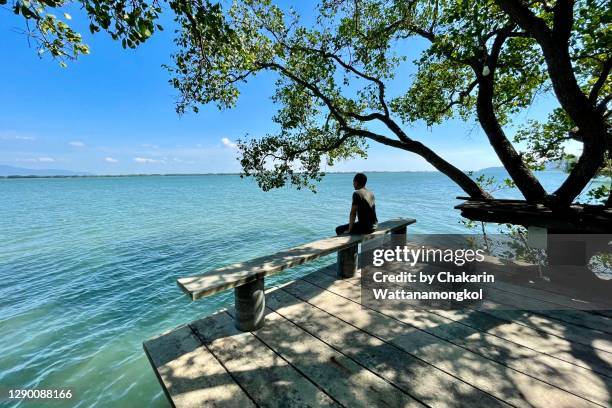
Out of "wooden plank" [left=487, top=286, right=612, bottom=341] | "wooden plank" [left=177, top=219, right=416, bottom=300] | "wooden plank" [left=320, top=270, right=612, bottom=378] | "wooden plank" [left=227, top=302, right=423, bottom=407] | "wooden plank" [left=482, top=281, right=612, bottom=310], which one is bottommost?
"wooden plank" [left=227, top=302, right=423, bottom=407]

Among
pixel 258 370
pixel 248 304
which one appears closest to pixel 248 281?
pixel 248 304

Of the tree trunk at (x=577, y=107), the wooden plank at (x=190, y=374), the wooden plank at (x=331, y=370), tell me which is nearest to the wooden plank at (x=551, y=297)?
the tree trunk at (x=577, y=107)

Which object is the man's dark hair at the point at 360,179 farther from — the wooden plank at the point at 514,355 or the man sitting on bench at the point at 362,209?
the wooden plank at the point at 514,355

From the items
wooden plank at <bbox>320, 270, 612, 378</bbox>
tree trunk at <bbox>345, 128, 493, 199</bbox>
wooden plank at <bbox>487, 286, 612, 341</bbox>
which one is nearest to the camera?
wooden plank at <bbox>320, 270, 612, 378</bbox>

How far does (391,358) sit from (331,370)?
0.79 metres

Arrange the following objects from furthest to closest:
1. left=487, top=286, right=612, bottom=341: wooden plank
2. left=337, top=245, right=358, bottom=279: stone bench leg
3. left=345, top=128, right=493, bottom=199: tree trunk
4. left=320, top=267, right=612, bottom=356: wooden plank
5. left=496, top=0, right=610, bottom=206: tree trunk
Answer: left=345, top=128, right=493, bottom=199: tree trunk < left=337, top=245, right=358, bottom=279: stone bench leg < left=496, top=0, right=610, bottom=206: tree trunk < left=487, top=286, right=612, bottom=341: wooden plank < left=320, top=267, right=612, bottom=356: wooden plank

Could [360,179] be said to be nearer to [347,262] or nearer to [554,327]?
[347,262]

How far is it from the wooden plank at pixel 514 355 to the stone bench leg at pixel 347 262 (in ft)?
4.06

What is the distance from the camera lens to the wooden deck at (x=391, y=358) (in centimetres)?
266

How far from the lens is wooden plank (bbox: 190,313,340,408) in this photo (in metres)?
2.66

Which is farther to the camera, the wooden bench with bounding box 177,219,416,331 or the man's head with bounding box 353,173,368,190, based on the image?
the man's head with bounding box 353,173,368,190

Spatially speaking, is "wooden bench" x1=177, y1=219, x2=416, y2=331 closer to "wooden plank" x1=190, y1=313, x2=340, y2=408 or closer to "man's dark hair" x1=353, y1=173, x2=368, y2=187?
"wooden plank" x1=190, y1=313, x2=340, y2=408

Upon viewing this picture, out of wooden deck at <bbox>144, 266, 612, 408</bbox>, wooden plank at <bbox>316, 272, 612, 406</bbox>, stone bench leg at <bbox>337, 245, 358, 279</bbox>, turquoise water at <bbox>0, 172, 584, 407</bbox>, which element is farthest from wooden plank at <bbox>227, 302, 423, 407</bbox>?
turquoise water at <bbox>0, 172, 584, 407</bbox>

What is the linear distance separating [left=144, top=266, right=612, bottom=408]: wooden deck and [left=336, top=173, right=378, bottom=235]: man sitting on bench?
1871 mm
